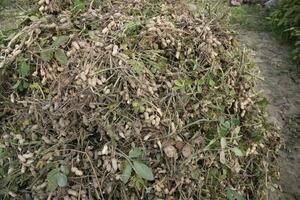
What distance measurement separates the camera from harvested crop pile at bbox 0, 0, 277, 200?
1426 mm

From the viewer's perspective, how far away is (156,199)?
146 centimetres

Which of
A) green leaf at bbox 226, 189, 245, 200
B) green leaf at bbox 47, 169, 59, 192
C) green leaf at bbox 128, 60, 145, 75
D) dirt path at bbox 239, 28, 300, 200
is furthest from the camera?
dirt path at bbox 239, 28, 300, 200

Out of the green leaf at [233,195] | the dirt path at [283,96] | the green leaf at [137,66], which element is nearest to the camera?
the green leaf at [137,66]

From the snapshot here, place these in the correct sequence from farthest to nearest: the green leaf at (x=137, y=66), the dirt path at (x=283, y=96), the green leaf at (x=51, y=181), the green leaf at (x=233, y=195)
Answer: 1. the dirt path at (x=283, y=96)
2. the green leaf at (x=233, y=195)
3. the green leaf at (x=137, y=66)
4. the green leaf at (x=51, y=181)

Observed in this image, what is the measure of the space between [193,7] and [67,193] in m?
0.89

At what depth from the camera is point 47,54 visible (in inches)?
59.6

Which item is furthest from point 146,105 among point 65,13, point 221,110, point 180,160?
point 65,13

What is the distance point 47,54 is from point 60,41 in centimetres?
6

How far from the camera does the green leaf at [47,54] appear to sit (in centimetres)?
151

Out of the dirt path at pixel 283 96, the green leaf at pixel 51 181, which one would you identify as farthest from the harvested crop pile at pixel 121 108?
the dirt path at pixel 283 96

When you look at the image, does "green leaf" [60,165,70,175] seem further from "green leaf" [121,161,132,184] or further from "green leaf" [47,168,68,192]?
"green leaf" [121,161,132,184]

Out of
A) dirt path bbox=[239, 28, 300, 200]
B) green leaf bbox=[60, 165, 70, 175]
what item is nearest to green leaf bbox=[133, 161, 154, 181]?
Result: green leaf bbox=[60, 165, 70, 175]

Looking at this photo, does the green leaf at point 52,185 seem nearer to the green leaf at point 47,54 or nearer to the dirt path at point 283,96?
the green leaf at point 47,54

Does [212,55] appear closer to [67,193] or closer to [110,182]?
[110,182]
